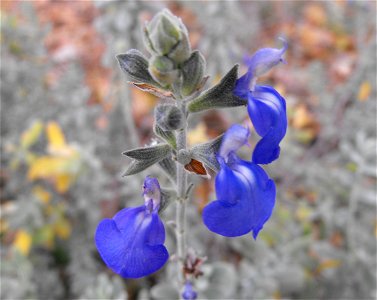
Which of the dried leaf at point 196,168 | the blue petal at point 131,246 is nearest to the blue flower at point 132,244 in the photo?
the blue petal at point 131,246

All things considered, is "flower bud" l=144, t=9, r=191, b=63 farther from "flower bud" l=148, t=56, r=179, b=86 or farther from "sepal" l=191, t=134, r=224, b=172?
"sepal" l=191, t=134, r=224, b=172

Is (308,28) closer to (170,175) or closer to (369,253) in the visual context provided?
(369,253)

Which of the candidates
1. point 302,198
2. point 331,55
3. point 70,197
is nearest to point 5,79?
point 70,197

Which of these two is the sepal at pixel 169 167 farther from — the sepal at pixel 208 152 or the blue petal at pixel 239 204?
the blue petal at pixel 239 204

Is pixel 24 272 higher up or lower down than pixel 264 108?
lower down

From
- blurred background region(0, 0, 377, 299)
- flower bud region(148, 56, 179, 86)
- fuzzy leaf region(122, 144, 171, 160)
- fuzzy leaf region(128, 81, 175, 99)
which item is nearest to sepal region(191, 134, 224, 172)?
fuzzy leaf region(122, 144, 171, 160)

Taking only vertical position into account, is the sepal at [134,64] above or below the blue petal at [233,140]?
above

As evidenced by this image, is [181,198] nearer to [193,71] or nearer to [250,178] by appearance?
[250,178]

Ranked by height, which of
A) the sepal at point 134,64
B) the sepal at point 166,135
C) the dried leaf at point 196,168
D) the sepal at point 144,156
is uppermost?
the sepal at point 134,64
